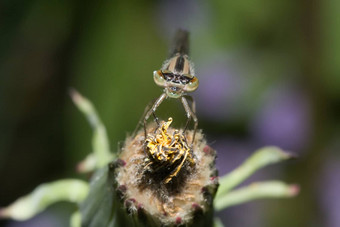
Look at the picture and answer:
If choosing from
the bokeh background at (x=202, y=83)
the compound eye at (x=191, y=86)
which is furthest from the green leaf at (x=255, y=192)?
the bokeh background at (x=202, y=83)

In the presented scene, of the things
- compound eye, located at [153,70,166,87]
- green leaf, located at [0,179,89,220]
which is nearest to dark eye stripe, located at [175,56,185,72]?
compound eye, located at [153,70,166,87]

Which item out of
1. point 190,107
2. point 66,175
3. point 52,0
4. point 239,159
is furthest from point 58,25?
point 190,107

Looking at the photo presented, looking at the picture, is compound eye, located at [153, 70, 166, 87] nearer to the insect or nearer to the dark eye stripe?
the insect

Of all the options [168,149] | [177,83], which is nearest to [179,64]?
[177,83]

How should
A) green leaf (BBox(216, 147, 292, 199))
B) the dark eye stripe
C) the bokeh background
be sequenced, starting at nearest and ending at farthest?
the dark eye stripe < green leaf (BBox(216, 147, 292, 199)) < the bokeh background

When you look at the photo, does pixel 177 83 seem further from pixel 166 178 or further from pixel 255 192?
pixel 255 192

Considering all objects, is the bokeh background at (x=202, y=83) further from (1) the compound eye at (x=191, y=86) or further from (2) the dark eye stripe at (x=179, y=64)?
(1) the compound eye at (x=191, y=86)

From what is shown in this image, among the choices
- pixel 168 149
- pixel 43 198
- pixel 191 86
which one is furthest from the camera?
pixel 43 198
